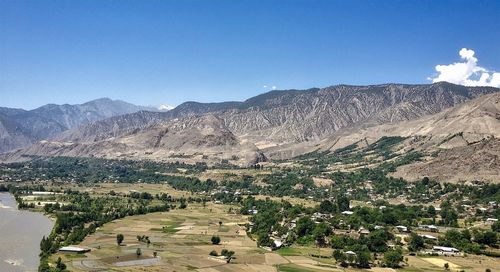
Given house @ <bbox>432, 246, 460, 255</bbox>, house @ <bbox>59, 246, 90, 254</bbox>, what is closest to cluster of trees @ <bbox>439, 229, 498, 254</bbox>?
house @ <bbox>432, 246, 460, 255</bbox>

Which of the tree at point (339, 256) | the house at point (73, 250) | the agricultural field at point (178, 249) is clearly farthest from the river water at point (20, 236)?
the tree at point (339, 256)

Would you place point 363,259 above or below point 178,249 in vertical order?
above

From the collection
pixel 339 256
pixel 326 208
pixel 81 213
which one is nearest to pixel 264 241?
pixel 339 256

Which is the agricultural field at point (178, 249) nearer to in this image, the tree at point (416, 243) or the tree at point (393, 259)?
the tree at point (393, 259)

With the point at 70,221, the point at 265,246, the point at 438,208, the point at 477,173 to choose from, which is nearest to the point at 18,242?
the point at 70,221

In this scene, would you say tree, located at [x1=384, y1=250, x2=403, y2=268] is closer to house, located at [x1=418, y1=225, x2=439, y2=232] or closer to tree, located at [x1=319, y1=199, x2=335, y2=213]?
house, located at [x1=418, y1=225, x2=439, y2=232]

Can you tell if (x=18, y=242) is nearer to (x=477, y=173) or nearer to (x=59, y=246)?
(x=59, y=246)

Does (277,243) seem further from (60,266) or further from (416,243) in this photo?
(60,266)

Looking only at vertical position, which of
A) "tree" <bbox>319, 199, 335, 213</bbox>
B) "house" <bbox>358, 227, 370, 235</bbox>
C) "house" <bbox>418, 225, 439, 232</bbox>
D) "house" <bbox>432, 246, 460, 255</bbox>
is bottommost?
"house" <bbox>432, 246, 460, 255</bbox>
